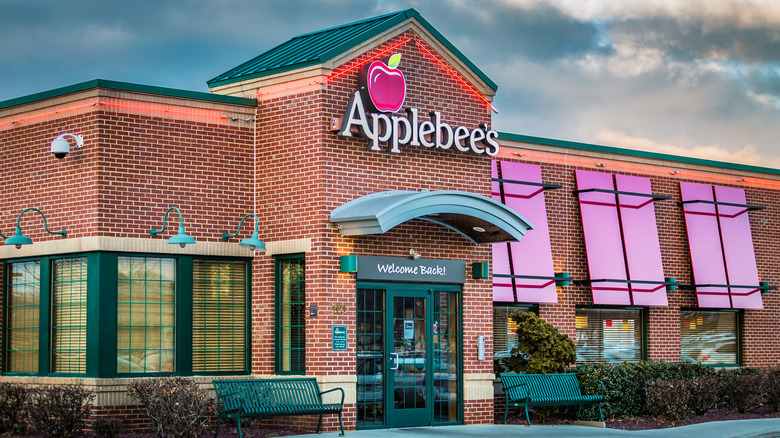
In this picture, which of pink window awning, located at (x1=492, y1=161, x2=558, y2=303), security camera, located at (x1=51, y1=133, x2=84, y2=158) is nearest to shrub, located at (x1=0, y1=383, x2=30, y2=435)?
security camera, located at (x1=51, y1=133, x2=84, y2=158)

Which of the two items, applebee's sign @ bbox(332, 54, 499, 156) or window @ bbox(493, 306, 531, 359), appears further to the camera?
window @ bbox(493, 306, 531, 359)

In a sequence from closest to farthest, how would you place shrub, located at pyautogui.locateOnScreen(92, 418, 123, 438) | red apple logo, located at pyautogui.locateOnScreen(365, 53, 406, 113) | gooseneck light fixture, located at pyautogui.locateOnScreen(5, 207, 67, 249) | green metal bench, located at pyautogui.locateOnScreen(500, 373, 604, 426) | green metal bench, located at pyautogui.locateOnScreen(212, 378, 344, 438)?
shrub, located at pyautogui.locateOnScreen(92, 418, 123, 438) → green metal bench, located at pyautogui.locateOnScreen(212, 378, 344, 438) → gooseneck light fixture, located at pyautogui.locateOnScreen(5, 207, 67, 249) → red apple logo, located at pyautogui.locateOnScreen(365, 53, 406, 113) → green metal bench, located at pyautogui.locateOnScreen(500, 373, 604, 426)

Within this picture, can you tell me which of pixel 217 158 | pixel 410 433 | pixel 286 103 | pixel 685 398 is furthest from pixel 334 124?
pixel 685 398

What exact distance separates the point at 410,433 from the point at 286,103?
613cm

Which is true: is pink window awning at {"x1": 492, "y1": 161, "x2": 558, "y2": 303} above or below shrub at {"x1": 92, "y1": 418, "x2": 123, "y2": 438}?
above

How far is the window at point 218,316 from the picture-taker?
56.7 ft

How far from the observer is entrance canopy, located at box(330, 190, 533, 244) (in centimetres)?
1622

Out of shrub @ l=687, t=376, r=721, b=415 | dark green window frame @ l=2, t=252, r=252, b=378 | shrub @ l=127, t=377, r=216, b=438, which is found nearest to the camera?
shrub @ l=127, t=377, r=216, b=438

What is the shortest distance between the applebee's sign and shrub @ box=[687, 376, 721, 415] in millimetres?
7251

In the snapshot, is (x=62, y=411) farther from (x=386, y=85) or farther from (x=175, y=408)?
(x=386, y=85)

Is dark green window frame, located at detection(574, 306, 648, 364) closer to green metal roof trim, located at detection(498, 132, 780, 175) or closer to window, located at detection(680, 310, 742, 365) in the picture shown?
window, located at detection(680, 310, 742, 365)

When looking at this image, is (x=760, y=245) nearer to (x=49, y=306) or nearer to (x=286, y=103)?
(x=286, y=103)

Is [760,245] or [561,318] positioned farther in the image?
[760,245]

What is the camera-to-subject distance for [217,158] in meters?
17.6
